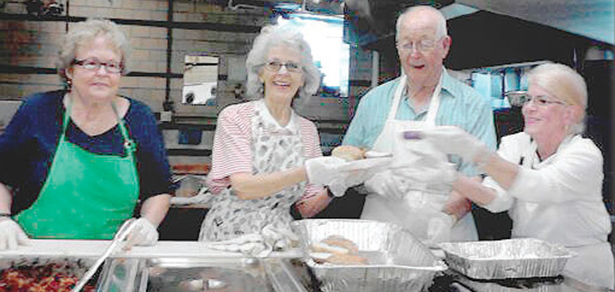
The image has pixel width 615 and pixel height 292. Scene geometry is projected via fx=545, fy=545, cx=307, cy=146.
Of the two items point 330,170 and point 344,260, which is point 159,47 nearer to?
point 330,170

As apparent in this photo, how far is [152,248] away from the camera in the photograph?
1.69 m

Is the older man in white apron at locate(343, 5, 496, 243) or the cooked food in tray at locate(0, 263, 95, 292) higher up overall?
the older man in white apron at locate(343, 5, 496, 243)

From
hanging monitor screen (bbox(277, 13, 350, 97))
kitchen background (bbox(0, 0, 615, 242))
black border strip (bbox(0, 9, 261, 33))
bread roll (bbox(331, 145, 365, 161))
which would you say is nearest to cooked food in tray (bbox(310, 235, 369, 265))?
bread roll (bbox(331, 145, 365, 161))

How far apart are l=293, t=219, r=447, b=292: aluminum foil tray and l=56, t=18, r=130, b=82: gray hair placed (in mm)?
968

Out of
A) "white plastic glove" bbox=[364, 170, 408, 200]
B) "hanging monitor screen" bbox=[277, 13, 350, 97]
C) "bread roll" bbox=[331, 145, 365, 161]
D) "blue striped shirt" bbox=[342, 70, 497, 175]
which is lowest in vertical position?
"white plastic glove" bbox=[364, 170, 408, 200]

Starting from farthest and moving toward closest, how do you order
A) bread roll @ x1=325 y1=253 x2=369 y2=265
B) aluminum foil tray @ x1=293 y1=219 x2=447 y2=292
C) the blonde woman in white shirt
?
the blonde woman in white shirt, bread roll @ x1=325 y1=253 x2=369 y2=265, aluminum foil tray @ x1=293 y1=219 x2=447 y2=292

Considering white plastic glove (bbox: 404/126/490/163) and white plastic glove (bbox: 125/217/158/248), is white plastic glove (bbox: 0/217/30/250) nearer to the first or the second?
white plastic glove (bbox: 125/217/158/248)

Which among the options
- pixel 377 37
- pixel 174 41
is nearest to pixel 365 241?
pixel 377 37

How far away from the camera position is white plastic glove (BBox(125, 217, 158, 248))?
1647 mm

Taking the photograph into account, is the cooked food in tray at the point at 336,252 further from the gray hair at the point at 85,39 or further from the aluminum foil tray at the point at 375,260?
the gray hair at the point at 85,39

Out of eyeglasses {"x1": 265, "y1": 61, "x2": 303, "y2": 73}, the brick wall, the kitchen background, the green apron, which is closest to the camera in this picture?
the green apron

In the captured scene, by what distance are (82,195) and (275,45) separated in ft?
3.04

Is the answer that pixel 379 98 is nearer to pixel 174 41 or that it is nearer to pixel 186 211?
pixel 186 211

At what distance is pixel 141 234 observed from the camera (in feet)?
5.48
